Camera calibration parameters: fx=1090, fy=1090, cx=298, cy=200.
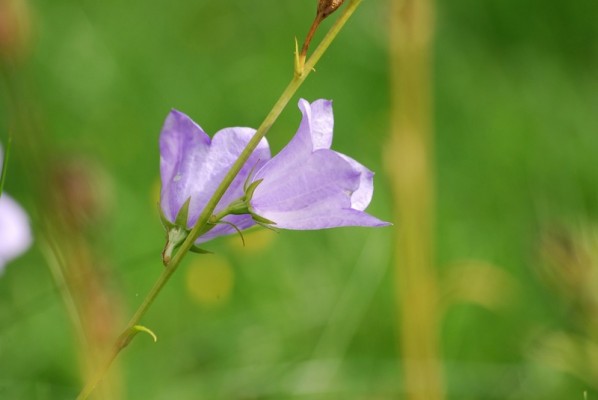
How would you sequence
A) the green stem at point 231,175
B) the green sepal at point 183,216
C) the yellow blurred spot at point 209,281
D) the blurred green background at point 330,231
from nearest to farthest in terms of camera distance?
1. the green stem at point 231,175
2. the green sepal at point 183,216
3. the blurred green background at point 330,231
4. the yellow blurred spot at point 209,281

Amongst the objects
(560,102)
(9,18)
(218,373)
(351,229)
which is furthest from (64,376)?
(560,102)

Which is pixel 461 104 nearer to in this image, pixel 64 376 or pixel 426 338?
pixel 64 376

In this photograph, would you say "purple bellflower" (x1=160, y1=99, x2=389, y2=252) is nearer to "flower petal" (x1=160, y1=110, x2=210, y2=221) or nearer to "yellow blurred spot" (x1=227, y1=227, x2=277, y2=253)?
"flower petal" (x1=160, y1=110, x2=210, y2=221)

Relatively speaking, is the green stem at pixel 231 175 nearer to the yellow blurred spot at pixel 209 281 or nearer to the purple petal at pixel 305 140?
the purple petal at pixel 305 140

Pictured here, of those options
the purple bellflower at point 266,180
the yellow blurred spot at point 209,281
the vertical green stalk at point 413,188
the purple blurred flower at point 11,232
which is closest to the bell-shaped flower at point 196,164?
the purple bellflower at point 266,180

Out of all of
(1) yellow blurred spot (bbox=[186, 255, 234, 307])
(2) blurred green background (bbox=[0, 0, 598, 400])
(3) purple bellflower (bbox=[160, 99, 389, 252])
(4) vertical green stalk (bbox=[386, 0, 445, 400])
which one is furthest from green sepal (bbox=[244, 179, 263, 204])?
(1) yellow blurred spot (bbox=[186, 255, 234, 307])

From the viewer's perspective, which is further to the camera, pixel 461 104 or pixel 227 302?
pixel 461 104

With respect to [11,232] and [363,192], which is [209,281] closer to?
[11,232]
